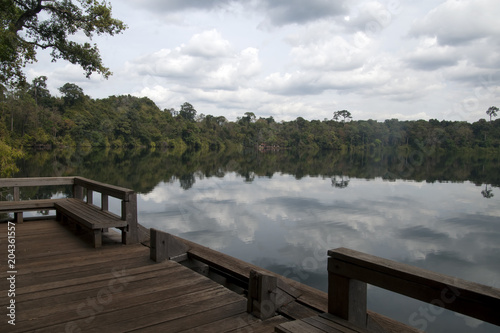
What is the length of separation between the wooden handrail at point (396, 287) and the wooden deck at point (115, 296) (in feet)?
2.26

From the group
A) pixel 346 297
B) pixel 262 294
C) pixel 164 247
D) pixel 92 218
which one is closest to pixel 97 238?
pixel 92 218

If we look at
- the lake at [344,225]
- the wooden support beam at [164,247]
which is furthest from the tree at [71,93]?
the wooden support beam at [164,247]

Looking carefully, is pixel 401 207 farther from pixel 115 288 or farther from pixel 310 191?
pixel 115 288

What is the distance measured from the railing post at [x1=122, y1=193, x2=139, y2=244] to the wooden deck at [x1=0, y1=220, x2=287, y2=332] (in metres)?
0.31

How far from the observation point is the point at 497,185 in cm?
2130

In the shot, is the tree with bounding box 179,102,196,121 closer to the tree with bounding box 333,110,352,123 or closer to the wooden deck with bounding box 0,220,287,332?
the tree with bounding box 333,110,352,123

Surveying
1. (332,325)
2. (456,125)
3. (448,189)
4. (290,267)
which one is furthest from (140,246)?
(456,125)

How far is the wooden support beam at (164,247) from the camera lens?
11.5ft

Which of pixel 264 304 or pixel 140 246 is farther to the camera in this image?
pixel 140 246

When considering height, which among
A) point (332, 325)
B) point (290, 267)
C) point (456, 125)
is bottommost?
point (290, 267)

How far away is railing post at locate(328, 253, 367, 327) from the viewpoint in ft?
5.74

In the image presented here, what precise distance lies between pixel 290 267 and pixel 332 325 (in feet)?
18.5

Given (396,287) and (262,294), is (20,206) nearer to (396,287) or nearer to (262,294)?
(262,294)

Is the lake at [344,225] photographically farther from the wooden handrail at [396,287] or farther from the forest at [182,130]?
the forest at [182,130]
